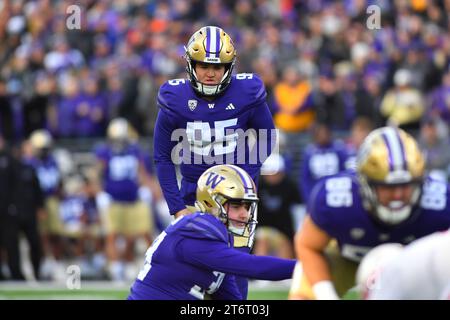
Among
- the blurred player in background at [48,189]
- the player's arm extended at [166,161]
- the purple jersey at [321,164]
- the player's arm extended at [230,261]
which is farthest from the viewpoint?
the blurred player in background at [48,189]

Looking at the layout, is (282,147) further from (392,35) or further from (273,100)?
(392,35)

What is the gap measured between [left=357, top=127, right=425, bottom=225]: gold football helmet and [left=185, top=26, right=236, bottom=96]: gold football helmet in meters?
2.14

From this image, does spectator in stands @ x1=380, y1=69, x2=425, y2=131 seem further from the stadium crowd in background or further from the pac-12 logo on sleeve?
the pac-12 logo on sleeve

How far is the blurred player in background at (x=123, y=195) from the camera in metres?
14.2

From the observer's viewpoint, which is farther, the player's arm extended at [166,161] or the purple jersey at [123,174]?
the purple jersey at [123,174]

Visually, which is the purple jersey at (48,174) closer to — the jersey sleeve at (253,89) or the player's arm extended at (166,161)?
the player's arm extended at (166,161)

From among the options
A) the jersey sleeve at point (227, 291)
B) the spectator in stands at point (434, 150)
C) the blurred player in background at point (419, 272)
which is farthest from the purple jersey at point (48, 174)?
the blurred player in background at point (419, 272)

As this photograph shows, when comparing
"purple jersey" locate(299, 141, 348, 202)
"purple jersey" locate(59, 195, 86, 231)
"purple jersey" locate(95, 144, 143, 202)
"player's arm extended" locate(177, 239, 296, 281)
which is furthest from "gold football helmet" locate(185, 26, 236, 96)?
"purple jersey" locate(59, 195, 86, 231)

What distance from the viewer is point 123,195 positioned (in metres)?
14.3

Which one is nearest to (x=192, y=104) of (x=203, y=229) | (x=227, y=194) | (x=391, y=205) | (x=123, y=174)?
(x=227, y=194)

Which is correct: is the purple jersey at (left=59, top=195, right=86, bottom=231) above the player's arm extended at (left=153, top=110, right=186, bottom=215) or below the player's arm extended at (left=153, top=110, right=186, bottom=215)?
below

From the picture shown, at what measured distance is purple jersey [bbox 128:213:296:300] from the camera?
5508 millimetres

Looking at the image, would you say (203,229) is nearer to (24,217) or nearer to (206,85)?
(206,85)

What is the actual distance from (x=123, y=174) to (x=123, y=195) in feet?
0.93
